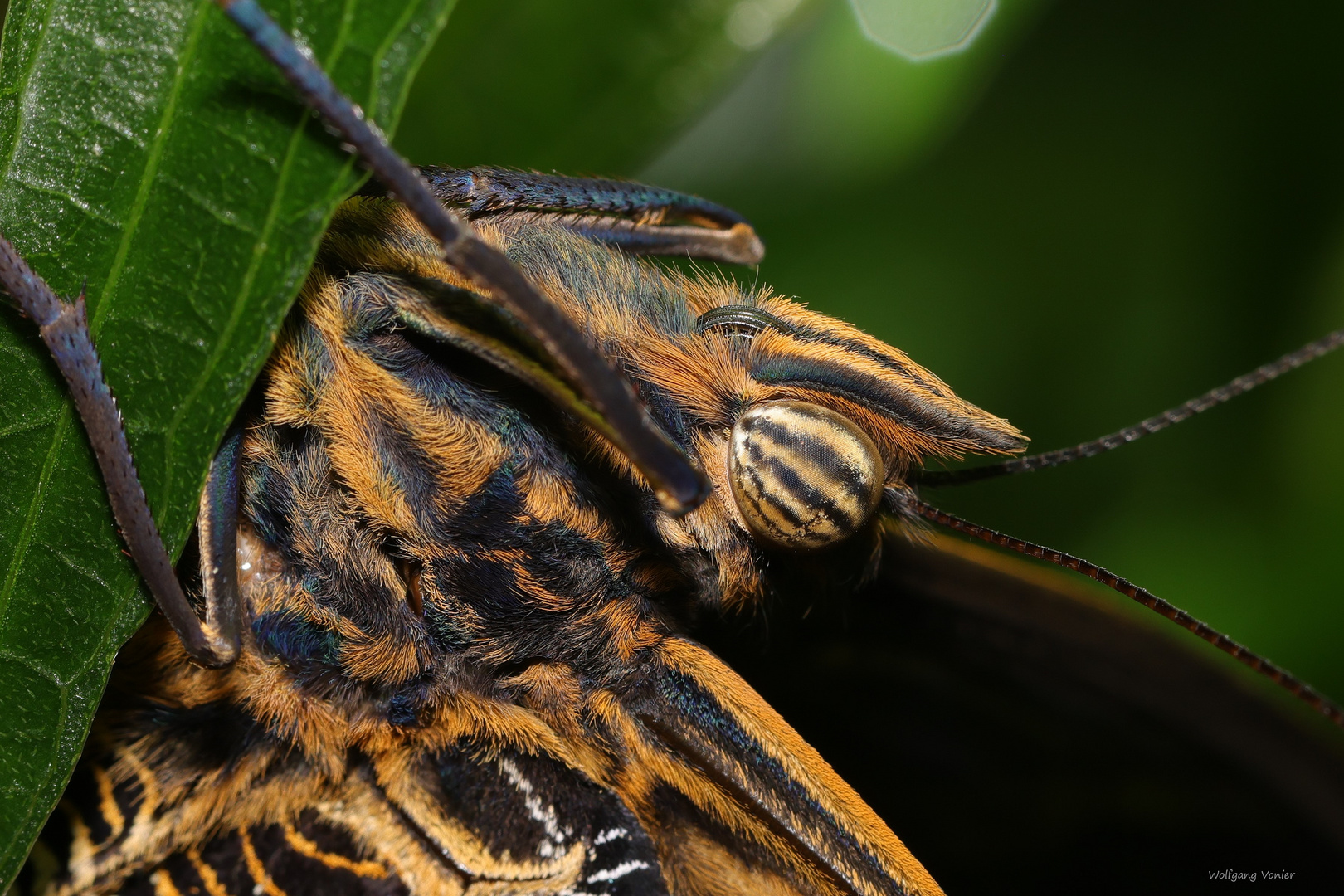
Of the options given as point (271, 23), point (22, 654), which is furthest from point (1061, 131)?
point (22, 654)

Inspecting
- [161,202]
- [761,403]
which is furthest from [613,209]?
[161,202]

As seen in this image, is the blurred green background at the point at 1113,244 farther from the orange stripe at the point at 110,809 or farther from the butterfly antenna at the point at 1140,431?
the orange stripe at the point at 110,809

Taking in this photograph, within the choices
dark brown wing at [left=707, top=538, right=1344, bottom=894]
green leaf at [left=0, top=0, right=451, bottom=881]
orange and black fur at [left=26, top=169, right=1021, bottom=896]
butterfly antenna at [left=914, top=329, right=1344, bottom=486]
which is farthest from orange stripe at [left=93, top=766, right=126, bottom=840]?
butterfly antenna at [left=914, top=329, right=1344, bottom=486]

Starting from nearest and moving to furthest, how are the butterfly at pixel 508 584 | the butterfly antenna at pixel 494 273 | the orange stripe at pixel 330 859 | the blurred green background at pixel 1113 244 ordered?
the butterfly antenna at pixel 494 273 → the butterfly at pixel 508 584 → the orange stripe at pixel 330 859 → the blurred green background at pixel 1113 244

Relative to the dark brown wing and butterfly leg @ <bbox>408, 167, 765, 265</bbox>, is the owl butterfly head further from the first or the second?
the dark brown wing

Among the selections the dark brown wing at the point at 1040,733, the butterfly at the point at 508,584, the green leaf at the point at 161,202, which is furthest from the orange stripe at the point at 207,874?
the dark brown wing at the point at 1040,733

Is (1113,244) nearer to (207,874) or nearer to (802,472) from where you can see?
(802,472)

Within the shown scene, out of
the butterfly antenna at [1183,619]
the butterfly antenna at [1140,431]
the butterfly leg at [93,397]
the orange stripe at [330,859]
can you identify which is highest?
the butterfly antenna at [1140,431]
